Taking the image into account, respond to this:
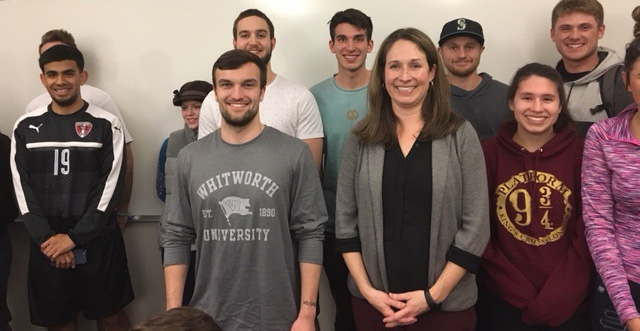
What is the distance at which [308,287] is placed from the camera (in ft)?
5.89

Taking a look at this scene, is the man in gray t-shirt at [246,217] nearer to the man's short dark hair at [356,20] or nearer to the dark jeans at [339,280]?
the dark jeans at [339,280]

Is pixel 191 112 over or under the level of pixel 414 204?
over

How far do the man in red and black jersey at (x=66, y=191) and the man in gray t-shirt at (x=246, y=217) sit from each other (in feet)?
3.64

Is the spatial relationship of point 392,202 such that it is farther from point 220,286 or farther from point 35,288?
point 35,288

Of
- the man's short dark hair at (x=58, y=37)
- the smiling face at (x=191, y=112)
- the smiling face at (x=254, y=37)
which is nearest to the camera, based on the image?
the smiling face at (x=254, y=37)

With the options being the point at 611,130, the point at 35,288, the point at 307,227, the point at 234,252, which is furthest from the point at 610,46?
the point at 35,288

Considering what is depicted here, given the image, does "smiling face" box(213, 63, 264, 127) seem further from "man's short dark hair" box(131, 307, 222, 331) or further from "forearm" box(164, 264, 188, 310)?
"man's short dark hair" box(131, 307, 222, 331)

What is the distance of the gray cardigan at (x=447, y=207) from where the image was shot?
170 centimetres

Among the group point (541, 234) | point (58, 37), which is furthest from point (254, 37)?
point (541, 234)

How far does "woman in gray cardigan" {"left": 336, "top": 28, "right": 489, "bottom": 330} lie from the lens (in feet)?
5.59

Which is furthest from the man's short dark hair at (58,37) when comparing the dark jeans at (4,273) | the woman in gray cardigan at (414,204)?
the woman in gray cardigan at (414,204)

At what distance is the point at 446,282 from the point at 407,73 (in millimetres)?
723

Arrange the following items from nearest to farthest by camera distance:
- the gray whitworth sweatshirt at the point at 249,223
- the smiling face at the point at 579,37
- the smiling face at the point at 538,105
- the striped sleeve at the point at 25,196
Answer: the gray whitworth sweatshirt at the point at 249,223
the smiling face at the point at 538,105
the smiling face at the point at 579,37
the striped sleeve at the point at 25,196

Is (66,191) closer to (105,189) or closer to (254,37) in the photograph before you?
(105,189)
